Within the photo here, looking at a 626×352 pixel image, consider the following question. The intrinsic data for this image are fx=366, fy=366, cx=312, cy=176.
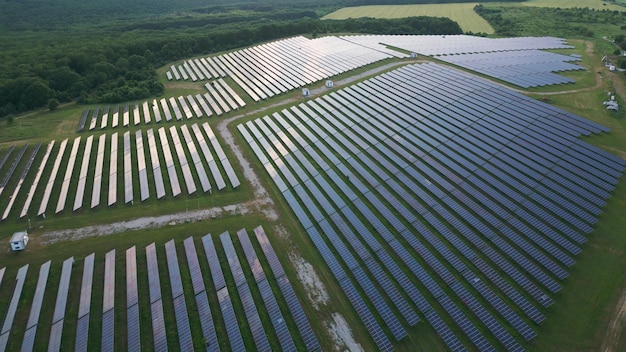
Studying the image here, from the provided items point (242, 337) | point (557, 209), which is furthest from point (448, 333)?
point (557, 209)

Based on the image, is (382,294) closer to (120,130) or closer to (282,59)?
(120,130)

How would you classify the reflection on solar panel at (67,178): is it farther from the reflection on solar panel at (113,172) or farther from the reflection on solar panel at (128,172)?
the reflection on solar panel at (128,172)

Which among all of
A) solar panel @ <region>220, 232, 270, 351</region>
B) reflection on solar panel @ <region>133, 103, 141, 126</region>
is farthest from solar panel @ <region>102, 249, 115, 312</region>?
reflection on solar panel @ <region>133, 103, 141, 126</region>

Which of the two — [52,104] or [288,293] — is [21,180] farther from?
[288,293]

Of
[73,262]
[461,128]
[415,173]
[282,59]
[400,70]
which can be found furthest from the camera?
[282,59]

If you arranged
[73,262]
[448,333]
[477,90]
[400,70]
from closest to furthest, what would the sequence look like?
[448,333], [73,262], [477,90], [400,70]

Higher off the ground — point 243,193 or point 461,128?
point 461,128

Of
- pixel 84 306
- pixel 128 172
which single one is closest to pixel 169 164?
pixel 128 172
